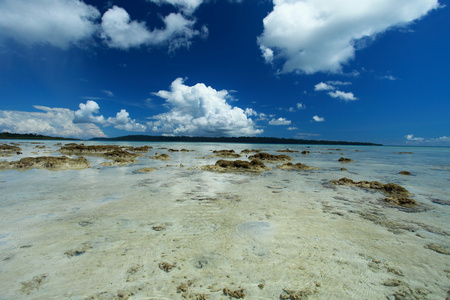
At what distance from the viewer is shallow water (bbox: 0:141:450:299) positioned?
3271 millimetres

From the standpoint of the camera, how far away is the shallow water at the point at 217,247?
3.27 m

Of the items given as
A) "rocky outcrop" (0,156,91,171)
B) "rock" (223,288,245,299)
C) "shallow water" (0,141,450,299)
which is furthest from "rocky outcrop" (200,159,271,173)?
"rock" (223,288,245,299)

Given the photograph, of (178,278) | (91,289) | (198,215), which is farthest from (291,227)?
(91,289)

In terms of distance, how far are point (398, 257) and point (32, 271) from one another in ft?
23.8

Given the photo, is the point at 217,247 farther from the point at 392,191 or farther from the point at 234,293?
the point at 392,191

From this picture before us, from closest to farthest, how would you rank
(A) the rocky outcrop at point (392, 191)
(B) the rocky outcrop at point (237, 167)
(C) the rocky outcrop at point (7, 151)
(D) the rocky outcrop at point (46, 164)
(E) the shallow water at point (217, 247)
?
(E) the shallow water at point (217, 247), (A) the rocky outcrop at point (392, 191), (D) the rocky outcrop at point (46, 164), (B) the rocky outcrop at point (237, 167), (C) the rocky outcrop at point (7, 151)

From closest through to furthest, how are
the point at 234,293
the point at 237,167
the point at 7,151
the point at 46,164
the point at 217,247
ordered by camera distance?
the point at 234,293 → the point at 217,247 → the point at 46,164 → the point at 237,167 → the point at 7,151

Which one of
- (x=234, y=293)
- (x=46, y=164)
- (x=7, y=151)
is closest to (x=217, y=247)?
(x=234, y=293)

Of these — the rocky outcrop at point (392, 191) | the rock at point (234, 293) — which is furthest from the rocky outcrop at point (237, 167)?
the rock at point (234, 293)

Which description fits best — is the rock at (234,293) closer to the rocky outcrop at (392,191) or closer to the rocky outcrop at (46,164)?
the rocky outcrop at (392,191)

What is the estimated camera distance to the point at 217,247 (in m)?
4.50

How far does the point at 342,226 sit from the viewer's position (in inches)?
226

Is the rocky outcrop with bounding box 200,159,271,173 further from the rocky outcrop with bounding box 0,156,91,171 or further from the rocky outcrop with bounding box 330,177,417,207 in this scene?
the rocky outcrop with bounding box 0,156,91,171

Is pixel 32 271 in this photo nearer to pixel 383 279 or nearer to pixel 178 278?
pixel 178 278
